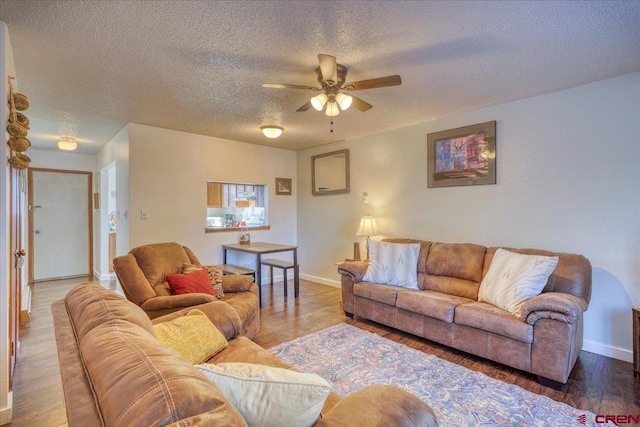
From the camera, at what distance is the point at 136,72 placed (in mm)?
2508

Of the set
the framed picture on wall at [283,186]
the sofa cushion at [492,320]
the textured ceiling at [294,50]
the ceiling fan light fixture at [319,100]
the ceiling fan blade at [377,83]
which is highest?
the textured ceiling at [294,50]

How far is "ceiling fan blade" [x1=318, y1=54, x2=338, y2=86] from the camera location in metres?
2.02

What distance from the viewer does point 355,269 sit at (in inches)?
141

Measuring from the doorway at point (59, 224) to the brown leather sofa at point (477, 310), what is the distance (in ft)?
17.8

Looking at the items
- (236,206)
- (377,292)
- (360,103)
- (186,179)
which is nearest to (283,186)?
(236,206)

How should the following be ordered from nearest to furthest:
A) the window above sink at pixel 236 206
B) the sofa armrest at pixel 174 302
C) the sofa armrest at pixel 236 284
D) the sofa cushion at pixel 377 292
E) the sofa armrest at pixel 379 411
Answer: the sofa armrest at pixel 379 411
the sofa armrest at pixel 174 302
the sofa armrest at pixel 236 284
the sofa cushion at pixel 377 292
the window above sink at pixel 236 206

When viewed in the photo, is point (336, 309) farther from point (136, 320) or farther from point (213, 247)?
point (136, 320)

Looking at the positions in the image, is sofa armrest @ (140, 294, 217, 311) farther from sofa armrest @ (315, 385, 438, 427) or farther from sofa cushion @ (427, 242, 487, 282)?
sofa cushion @ (427, 242, 487, 282)

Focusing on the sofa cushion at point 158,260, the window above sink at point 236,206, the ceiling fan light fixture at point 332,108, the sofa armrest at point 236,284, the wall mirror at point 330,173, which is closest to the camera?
the ceiling fan light fixture at point 332,108

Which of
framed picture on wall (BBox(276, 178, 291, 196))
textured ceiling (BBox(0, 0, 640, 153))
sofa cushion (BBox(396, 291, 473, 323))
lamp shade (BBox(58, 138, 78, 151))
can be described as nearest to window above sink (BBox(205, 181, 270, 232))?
framed picture on wall (BBox(276, 178, 291, 196))

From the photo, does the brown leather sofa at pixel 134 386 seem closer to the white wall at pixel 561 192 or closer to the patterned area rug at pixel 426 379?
the patterned area rug at pixel 426 379

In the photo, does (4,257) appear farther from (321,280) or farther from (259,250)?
(321,280)

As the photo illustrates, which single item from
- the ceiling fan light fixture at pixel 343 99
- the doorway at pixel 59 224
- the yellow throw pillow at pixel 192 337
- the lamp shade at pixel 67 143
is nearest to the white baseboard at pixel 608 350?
the ceiling fan light fixture at pixel 343 99

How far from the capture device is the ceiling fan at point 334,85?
216 cm
